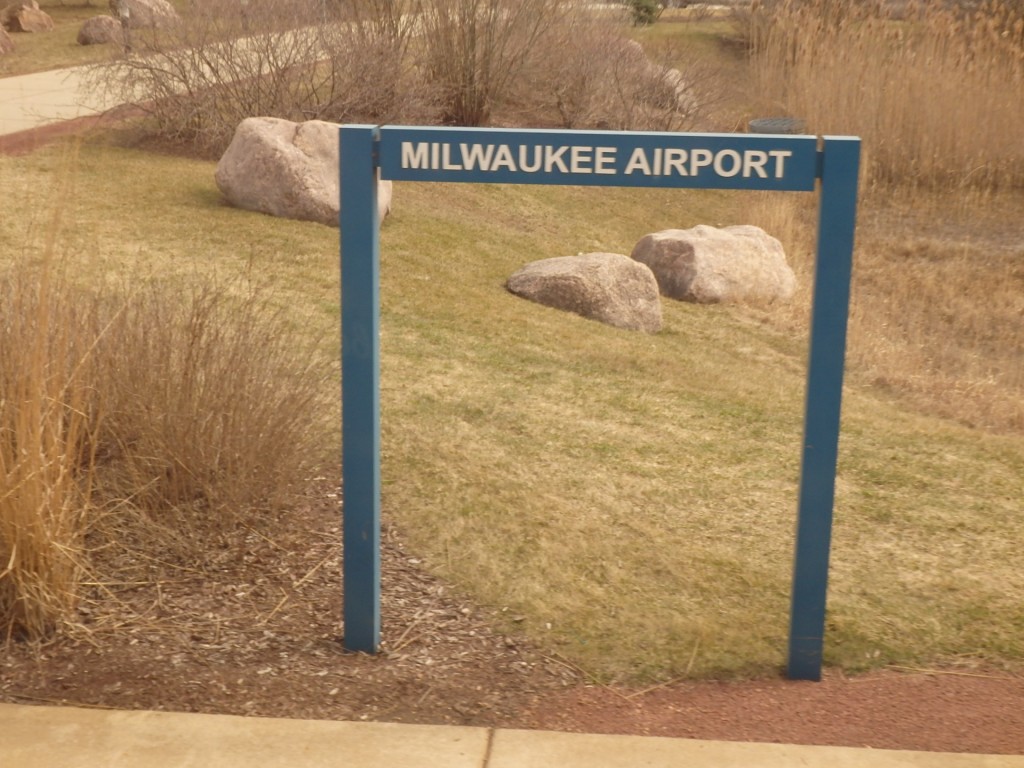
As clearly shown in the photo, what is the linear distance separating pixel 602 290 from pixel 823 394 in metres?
5.54

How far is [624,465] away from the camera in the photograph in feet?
18.7

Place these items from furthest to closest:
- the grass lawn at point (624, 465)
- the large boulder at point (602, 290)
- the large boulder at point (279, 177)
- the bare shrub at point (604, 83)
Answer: the bare shrub at point (604, 83), the large boulder at point (279, 177), the large boulder at point (602, 290), the grass lawn at point (624, 465)

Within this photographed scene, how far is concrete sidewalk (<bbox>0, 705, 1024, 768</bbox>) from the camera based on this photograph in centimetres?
326

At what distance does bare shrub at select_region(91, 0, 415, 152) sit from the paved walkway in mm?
9481

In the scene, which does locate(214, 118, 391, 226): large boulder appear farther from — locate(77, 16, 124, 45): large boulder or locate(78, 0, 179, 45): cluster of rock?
locate(77, 16, 124, 45): large boulder

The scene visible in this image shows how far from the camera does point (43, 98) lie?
14523 mm

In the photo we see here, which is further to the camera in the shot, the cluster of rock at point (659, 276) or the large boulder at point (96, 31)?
the large boulder at point (96, 31)

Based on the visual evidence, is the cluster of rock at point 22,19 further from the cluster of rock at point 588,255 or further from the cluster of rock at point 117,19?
the cluster of rock at point 588,255

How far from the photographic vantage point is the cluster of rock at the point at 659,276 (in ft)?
29.7

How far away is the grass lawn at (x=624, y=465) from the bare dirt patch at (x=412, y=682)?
15 centimetres

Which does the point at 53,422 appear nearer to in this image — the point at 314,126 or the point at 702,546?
the point at 702,546

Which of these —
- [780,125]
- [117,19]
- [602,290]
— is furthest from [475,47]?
[117,19]

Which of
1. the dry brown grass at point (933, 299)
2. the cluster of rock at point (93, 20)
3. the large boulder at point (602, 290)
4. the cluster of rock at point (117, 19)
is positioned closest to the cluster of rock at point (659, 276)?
the large boulder at point (602, 290)

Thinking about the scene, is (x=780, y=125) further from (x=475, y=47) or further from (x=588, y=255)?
(x=588, y=255)
